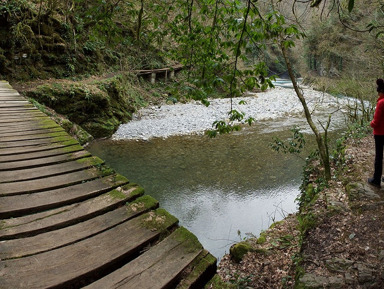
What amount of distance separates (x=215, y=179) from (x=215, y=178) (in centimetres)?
6

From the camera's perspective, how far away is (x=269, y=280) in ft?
10.3

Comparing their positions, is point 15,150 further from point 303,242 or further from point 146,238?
point 303,242

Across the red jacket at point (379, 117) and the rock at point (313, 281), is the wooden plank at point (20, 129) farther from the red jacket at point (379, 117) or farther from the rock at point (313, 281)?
the red jacket at point (379, 117)

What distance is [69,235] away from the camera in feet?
5.91

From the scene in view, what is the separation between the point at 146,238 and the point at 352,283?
6.28ft

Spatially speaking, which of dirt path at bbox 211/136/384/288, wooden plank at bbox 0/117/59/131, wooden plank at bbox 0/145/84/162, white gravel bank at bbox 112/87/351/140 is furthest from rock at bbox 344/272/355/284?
white gravel bank at bbox 112/87/351/140

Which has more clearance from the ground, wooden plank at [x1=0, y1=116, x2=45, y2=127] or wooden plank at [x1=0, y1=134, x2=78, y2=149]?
wooden plank at [x1=0, y1=116, x2=45, y2=127]

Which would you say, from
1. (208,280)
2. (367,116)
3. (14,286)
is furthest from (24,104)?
(367,116)

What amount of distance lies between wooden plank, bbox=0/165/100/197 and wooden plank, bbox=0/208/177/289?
91cm

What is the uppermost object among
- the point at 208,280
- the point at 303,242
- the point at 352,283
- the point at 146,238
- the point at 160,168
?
the point at 146,238

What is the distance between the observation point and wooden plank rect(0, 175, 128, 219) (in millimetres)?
2078

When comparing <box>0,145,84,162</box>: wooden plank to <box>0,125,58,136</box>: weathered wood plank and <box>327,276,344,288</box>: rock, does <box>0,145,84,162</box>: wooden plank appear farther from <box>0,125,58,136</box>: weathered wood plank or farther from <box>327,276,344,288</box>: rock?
<box>327,276,344,288</box>: rock

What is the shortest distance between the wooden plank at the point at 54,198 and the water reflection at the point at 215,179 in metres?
2.83

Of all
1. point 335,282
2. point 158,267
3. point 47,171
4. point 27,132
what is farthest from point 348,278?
point 27,132
